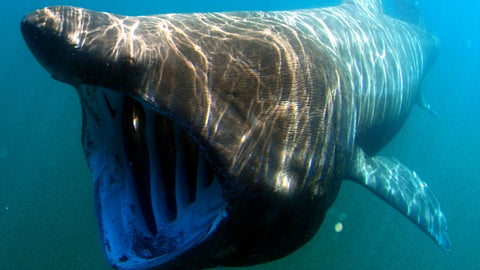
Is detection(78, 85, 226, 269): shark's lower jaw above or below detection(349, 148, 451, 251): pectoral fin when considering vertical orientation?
above

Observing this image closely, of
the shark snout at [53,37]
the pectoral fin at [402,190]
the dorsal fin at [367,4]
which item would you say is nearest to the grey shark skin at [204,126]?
the shark snout at [53,37]

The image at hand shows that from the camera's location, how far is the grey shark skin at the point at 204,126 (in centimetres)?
203

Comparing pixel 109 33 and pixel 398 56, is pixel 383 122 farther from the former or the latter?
pixel 109 33

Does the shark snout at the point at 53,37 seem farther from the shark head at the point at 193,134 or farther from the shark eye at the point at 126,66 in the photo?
the shark eye at the point at 126,66

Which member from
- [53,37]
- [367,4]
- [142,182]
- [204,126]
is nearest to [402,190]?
[142,182]

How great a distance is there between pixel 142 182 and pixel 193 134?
1.15 m

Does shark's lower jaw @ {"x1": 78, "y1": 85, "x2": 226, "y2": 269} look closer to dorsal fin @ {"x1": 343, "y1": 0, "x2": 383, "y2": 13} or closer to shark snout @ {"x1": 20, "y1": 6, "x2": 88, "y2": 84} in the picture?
shark snout @ {"x1": 20, "y1": 6, "x2": 88, "y2": 84}

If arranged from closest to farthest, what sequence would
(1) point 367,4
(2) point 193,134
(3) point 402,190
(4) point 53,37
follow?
(4) point 53,37
(2) point 193,134
(3) point 402,190
(1) point 367,4

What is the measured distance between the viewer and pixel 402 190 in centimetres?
519

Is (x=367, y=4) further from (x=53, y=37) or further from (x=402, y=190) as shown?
(x=53, y=37)

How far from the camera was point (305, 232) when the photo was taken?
2.92 metres

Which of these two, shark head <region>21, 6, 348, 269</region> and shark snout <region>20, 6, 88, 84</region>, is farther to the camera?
shark head <region>21, 6, 348, 269</region>

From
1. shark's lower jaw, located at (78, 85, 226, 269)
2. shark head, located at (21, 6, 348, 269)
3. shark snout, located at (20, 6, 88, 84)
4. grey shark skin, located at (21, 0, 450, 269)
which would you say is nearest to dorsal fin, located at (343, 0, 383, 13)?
grey shark skin, located at (21, 0, 450, 269)

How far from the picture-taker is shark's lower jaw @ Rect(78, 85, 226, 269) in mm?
2461
